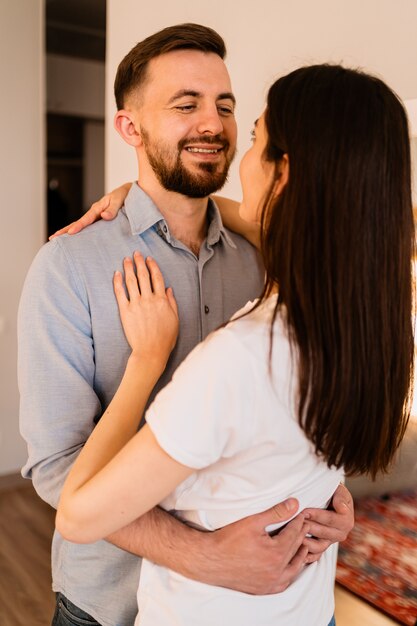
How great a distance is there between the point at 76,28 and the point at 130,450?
15.4 feet

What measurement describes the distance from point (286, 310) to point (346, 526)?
0.45 metres

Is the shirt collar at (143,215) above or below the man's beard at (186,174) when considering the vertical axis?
below

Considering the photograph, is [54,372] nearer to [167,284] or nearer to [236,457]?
[167,284]

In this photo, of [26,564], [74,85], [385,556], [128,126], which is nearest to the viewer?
[128,126]

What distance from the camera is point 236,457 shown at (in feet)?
2.84

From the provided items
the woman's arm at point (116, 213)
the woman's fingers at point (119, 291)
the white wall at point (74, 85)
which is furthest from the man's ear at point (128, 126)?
the white wall at point (74, 85)

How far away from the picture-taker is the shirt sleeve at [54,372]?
116 centimetres

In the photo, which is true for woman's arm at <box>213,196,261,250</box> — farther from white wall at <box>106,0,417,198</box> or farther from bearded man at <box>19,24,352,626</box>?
white wall at <box>106,0,417,198</box>

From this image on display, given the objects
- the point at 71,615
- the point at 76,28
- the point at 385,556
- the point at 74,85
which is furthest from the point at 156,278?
the point at 74,85

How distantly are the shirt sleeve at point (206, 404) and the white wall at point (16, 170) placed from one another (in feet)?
10.5

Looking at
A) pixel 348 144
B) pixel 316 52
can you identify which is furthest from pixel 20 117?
pixel 348 144

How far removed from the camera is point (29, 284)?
1.24 meters

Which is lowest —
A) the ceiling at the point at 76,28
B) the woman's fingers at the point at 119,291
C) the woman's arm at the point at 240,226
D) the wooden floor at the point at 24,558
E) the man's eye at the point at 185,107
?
the wooden floor at the point at 24,558

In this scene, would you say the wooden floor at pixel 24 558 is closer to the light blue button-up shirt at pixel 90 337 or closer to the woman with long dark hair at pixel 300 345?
the light blue button-up shirt at pixel 90 337
